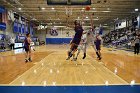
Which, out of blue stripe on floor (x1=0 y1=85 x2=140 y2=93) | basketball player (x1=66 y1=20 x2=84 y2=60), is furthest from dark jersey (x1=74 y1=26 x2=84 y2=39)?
blue stripe on floor (x1=0 y1=85 x2=140 y2=93)

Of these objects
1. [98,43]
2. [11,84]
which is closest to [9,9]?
[98,43]

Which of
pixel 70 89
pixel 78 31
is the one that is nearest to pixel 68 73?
pixel 70 89

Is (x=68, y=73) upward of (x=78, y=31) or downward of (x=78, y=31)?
downward

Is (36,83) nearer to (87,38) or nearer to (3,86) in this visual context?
(3,86)

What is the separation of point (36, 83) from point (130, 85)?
95.4 inches

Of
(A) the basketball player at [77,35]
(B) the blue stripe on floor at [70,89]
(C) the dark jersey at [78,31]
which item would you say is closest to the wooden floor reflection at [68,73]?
(B) the blue stripe on floor at [70,89]

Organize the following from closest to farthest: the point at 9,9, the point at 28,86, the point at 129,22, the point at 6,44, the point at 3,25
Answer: the point at 28,86 < the point at 3,25 < the point at 6,44 < the point at 9,9 < the point at 129,22

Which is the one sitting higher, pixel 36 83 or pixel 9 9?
pixel 9 9

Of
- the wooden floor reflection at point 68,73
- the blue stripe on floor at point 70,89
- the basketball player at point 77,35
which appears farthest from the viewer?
the basketball player at point 77,35

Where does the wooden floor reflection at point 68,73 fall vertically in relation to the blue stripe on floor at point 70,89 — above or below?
below

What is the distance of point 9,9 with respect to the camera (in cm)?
3325

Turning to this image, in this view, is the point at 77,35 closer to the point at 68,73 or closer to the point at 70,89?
the point at 68,73

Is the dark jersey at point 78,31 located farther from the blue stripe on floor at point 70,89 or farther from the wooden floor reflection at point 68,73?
the blue stripe on floor at point 70,89

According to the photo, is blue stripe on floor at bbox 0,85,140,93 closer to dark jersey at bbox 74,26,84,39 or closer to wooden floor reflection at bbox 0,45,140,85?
wooden floor reflection at bbox 0,45,140,85
